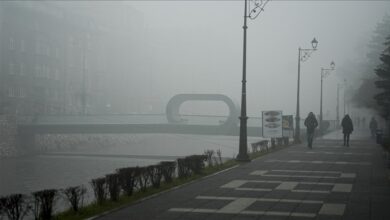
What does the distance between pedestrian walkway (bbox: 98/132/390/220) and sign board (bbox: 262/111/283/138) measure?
1323 cm

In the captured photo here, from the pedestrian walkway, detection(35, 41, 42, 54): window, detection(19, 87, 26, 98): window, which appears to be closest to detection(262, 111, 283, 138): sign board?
the pedestrian walkway

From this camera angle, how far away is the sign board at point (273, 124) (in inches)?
1420

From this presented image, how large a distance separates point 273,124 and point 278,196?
21.9 metres

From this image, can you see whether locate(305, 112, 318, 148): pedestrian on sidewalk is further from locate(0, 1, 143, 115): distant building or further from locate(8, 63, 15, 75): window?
locate(8, 63, 15, 75): window

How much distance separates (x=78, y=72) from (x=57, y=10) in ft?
34.9

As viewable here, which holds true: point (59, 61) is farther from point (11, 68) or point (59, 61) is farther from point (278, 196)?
point (278, 196)

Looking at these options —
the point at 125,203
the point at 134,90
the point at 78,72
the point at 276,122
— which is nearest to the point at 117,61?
the point at 134,90

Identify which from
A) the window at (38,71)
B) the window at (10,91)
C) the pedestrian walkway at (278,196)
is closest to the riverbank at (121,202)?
the pedestrian walkway at (278,196)

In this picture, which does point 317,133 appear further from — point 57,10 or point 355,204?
point 57,10

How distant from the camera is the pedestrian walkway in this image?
11.9 m

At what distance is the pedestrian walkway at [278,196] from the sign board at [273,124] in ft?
43.4

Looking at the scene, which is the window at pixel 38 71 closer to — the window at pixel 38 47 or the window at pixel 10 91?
the window at pixel 38 47

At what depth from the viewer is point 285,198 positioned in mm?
14195

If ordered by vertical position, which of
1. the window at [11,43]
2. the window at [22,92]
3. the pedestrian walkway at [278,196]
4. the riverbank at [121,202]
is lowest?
the riverbank at [121,202]
